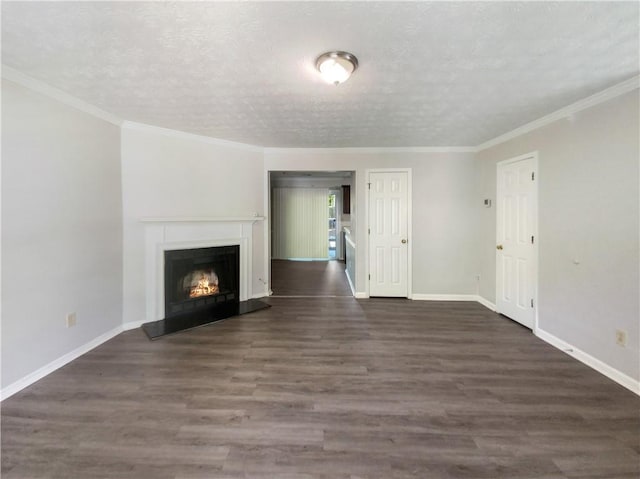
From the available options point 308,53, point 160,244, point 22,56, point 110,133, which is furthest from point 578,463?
point 110,133

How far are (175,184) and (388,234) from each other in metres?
3.13

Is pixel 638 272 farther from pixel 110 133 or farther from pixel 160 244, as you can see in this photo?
pixel 110 133

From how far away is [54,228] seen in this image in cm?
226

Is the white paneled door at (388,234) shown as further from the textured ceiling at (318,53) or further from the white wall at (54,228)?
the white wall at (54,228)

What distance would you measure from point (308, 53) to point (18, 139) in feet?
7.37

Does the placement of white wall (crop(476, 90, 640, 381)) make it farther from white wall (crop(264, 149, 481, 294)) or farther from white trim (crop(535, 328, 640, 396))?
white wall (crop(264, 149, 481, 294))

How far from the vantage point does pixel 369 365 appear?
7.67 feet

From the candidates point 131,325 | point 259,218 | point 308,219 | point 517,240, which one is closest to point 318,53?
point 259,218

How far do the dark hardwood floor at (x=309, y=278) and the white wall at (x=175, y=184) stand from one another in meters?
0.89

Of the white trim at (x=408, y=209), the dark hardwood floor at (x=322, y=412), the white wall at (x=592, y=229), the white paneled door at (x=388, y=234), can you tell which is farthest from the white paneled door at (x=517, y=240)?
the white paneled door at (x=388, y=234)

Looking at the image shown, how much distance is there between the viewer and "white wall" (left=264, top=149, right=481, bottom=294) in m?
4.11

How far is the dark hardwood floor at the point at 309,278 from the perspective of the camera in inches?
185

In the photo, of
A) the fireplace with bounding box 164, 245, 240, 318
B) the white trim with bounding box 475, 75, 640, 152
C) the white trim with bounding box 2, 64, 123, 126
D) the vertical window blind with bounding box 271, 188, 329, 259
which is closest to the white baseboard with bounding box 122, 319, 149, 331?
the fireplace with bounding box 164, 245, 240, 318

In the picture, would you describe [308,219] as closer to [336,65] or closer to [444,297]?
[444,297]
